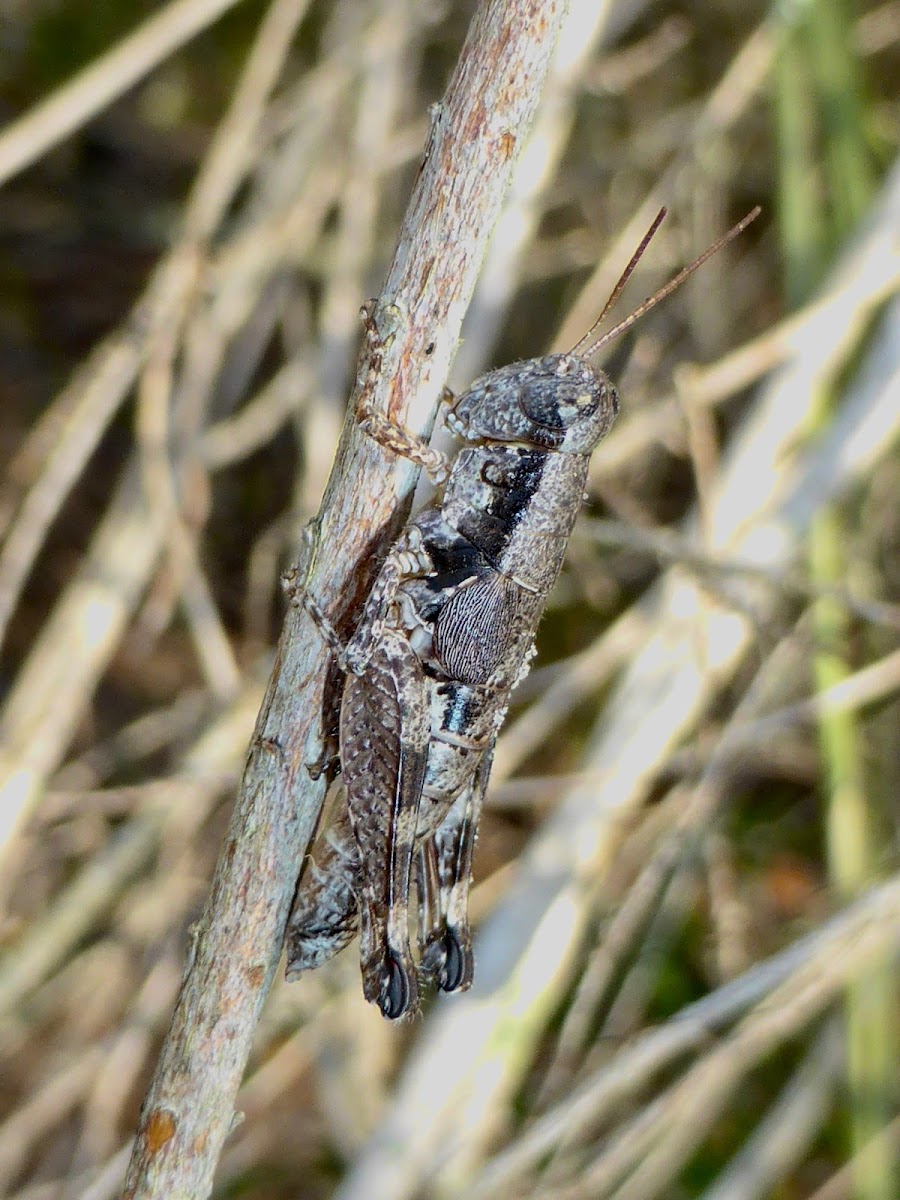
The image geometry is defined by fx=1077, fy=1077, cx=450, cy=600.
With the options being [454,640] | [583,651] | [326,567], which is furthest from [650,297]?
[583,651]

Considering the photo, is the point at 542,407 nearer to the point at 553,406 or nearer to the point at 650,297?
the point at 553,406

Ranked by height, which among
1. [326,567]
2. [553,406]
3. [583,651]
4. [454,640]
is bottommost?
[326,567]

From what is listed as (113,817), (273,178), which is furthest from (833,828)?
(113,817)

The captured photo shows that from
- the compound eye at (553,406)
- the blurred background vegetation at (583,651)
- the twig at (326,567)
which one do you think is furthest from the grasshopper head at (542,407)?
the twig at (326,567)

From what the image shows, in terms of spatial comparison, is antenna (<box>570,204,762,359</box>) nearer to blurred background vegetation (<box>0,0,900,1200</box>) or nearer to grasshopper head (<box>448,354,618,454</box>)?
grasshopper head (<box>448,354,618,454</box>)

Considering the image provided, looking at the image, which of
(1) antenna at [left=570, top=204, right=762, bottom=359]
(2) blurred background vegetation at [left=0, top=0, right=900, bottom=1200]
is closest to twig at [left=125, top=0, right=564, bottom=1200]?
(1) antenna at [left=570, top=204, right=762, bottom=359]

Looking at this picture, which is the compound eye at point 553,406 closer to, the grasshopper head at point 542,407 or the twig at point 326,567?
the grasshopper head at point 542,407
